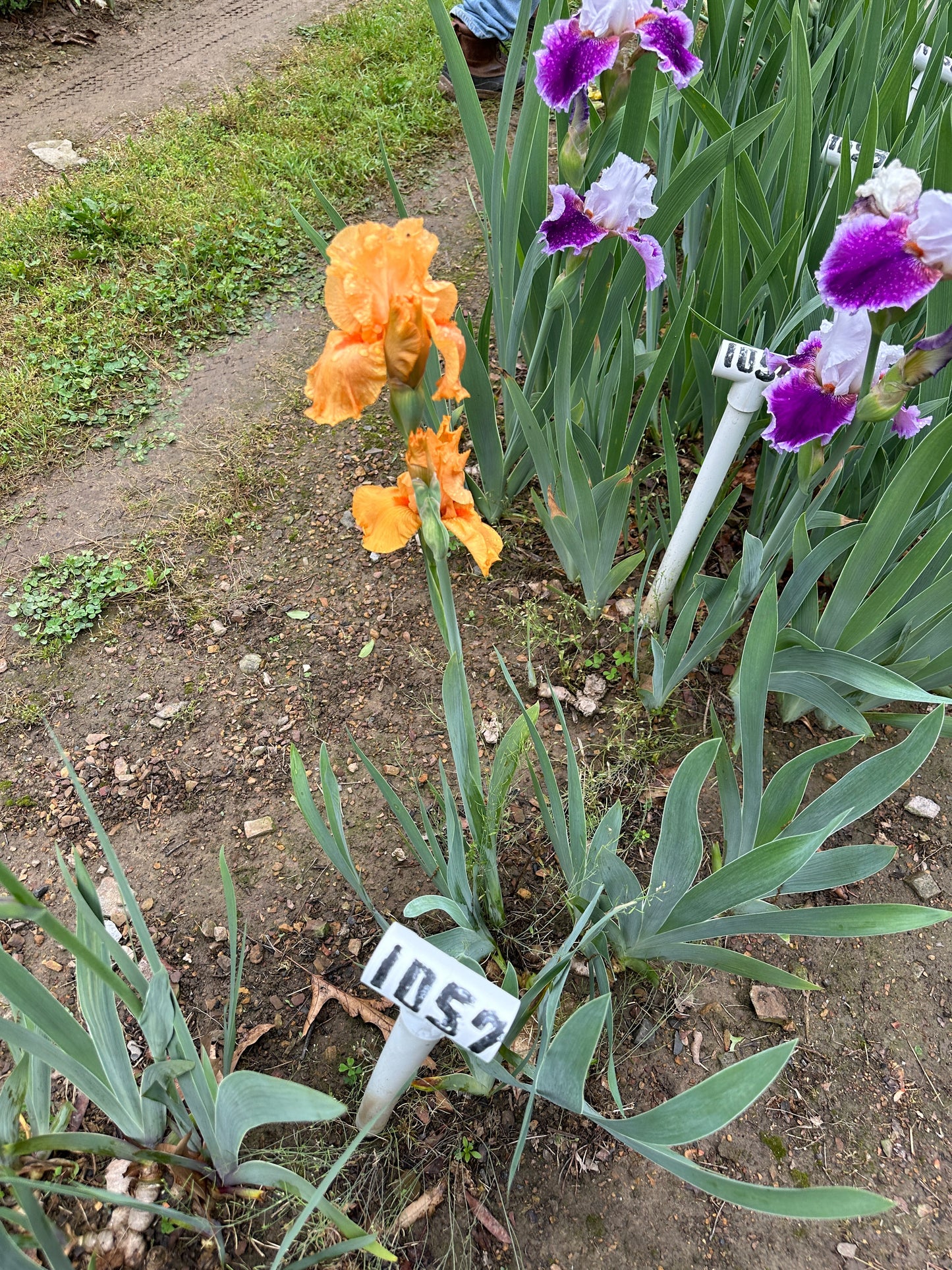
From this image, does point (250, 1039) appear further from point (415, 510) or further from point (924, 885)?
point (924, 885)

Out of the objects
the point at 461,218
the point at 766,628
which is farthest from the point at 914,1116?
the point at 461,218

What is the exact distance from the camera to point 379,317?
0.75 meters

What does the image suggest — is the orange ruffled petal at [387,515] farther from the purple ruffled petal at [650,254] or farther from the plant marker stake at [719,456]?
the purple ruffled petal at [650,254]

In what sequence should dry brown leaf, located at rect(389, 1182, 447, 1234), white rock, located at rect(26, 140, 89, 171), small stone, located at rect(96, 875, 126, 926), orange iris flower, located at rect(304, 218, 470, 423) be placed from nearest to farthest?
1. orange iris flower, located at rect(304, 218, 470, 423)
2. dry brown leaf, located at rect(389, 1182, 447, 1234)
3. small stone, located at rect(96, 875, 126, 926)
4. white rock, located at rect(26, 140, 89, 171)

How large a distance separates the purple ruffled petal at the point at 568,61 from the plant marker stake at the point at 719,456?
19.4 inches

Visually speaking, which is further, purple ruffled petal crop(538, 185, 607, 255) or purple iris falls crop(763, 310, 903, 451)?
purple ruffled petal crop(538, 185, 607, 255)

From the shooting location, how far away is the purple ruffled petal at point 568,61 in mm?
1277

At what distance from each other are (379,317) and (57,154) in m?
3.47

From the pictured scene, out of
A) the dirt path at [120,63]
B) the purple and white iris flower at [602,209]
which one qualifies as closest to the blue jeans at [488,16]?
the dirt path at [120,63]

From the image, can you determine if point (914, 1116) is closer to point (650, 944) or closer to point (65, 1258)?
point (650, 944)

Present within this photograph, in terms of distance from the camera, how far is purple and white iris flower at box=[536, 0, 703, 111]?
126 cm

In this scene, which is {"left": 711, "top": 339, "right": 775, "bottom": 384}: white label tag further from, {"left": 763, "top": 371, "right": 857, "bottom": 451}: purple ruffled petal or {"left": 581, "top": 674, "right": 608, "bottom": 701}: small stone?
{"left": 581, "top": 674, "right": 608, "bottom": 701}: small stone

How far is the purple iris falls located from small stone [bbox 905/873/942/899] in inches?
36.2

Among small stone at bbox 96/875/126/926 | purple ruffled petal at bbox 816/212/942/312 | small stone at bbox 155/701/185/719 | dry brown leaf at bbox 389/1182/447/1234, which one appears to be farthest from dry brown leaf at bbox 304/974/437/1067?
purple ruffled petal at bbox 816/212/942/312
